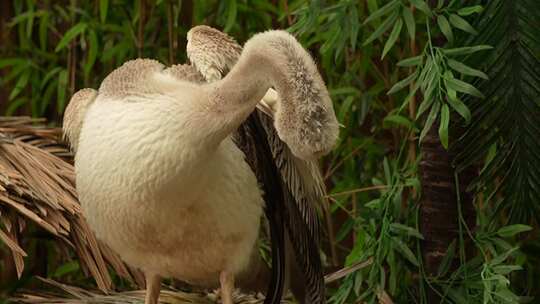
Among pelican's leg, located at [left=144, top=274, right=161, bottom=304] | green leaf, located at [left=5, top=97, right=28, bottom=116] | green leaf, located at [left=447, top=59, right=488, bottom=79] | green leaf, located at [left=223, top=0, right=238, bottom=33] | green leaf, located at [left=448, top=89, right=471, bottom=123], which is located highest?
green leaf, located at [left=447, top=59, right=488, bottom=79]

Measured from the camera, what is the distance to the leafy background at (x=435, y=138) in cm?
166

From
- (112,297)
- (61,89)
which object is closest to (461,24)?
(112,297)

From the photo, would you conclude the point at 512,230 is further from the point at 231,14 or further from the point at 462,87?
the point at 231,14

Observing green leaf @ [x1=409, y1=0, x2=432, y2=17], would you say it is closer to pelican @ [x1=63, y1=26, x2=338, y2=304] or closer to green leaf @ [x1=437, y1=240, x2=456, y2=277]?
pelican @ [x1=63, y1=26, x2=338, y2=304]

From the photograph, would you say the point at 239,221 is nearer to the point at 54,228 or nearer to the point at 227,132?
the point at 227,132

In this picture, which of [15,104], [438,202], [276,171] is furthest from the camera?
[15,104]

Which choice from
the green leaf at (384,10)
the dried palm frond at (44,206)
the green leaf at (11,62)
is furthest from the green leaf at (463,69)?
the green leaf at (11,62)

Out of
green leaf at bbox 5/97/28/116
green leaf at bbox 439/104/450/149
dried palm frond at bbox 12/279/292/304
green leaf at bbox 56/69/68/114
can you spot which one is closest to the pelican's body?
dried palm frond at bbox 12/279/292/304

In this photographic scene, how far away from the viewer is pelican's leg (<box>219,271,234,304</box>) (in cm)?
170

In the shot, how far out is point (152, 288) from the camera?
68.7 inches

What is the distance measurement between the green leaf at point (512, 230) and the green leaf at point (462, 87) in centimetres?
22

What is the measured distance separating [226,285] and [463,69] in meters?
0.47

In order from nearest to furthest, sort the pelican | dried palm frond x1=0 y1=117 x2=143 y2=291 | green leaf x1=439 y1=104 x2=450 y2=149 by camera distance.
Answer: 1. the pelican
2. green leaf x1=439 y1=104 x2=450 y2=149
3. dried palm frond x1=0 y1=117 x2=143 y2=291

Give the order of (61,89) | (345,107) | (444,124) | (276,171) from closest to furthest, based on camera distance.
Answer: (444,124) → (276,171) → (345,107) → (61,89)
